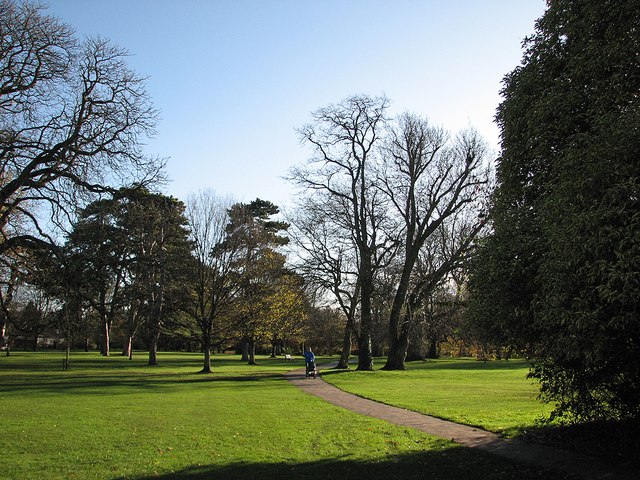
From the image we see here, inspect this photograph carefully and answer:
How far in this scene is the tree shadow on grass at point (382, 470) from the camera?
7.93 m

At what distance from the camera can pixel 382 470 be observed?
8.34 m

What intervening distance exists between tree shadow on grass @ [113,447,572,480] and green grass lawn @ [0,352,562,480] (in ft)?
0.06

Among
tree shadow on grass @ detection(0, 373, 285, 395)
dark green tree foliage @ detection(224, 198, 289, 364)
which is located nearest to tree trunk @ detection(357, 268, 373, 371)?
dark green tree foliage @ detection(224, 198, 289, 364)

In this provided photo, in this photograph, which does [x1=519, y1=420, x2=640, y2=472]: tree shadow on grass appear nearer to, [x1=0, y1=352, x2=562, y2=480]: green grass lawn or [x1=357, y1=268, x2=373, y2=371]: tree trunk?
[x1=0, y1=352, x2=562, y2=480]: green grass lawn

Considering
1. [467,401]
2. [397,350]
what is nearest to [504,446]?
[467,401]

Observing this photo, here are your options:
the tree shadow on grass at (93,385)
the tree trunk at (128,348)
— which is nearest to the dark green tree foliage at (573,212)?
the tree shadow on grass at (93,385)

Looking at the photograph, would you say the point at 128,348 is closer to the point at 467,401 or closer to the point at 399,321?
the point at 399,321

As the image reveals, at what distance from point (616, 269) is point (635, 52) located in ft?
11.1

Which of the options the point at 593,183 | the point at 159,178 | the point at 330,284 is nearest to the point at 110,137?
the point at 159,178

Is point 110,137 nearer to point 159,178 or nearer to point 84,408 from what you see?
point 159,178

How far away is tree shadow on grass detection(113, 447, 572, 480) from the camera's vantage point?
312 inches

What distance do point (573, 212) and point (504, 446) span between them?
215 inches

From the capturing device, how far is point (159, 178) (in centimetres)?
1577

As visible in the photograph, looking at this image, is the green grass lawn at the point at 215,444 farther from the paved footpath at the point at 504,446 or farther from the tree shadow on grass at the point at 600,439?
the tree shadow on grass at the point at 600,439
